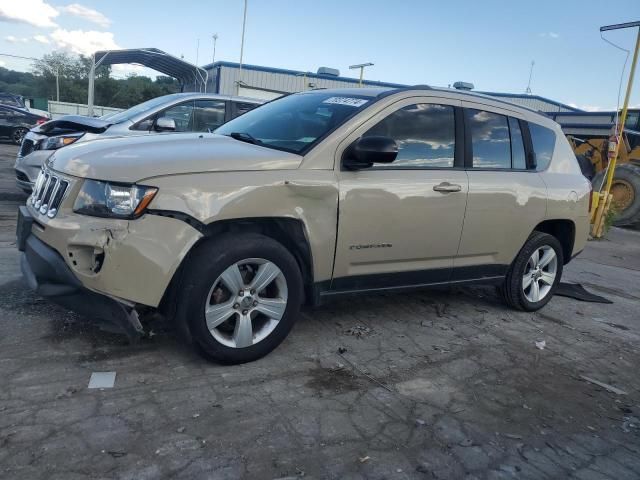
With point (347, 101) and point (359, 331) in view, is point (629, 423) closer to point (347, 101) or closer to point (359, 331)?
point (359, 331)

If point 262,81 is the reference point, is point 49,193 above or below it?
below

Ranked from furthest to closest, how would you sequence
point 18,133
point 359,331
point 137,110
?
1. point 18,133
2. point 137,110
3. point 359,331

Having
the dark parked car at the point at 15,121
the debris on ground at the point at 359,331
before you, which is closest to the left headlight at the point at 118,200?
the debris on ground at the point at 359,331

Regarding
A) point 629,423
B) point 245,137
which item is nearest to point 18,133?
point 245,137

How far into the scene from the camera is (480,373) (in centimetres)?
378

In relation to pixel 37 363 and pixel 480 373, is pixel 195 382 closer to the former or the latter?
pixel 37 363

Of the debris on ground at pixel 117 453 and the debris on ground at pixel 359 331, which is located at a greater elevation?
the debris on ground at pixel 359 331

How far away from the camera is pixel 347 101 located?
4.12m

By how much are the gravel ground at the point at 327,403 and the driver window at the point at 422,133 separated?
1358 mm

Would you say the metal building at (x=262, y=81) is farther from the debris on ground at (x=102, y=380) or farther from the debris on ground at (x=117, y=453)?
the debris on ground at (x=117, y=453)

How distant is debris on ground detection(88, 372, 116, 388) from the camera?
9.96 ft

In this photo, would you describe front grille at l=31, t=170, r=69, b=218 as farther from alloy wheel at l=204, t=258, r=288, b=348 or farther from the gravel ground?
alloy wheel at l=204, t=258, r=288, b=348

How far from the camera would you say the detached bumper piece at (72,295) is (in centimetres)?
303

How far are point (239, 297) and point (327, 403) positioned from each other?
0.82m
